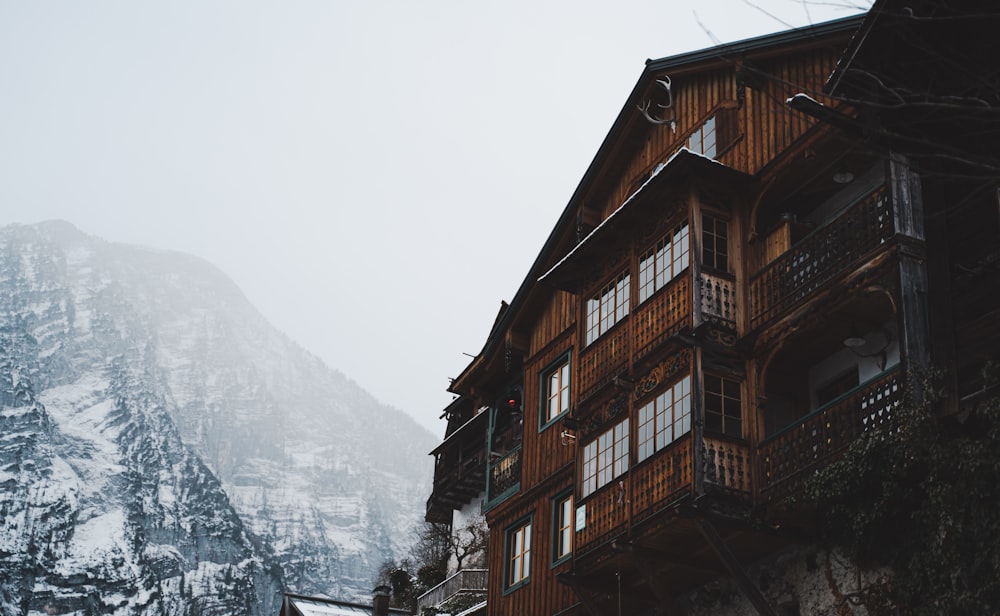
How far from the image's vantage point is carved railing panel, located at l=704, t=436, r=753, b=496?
20.4m

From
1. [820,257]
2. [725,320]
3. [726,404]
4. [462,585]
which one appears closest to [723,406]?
[726,404]

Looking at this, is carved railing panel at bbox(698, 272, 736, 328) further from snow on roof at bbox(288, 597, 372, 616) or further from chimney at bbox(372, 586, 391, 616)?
snow on roof at bbox(288, 597, 372, 616)

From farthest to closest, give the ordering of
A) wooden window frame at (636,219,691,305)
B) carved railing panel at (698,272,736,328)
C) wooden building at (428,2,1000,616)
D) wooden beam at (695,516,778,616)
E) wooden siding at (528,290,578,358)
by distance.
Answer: wooden siding at (528,290,578,358) → wooden window frame at (636,219,691,305) → carved railing panel at (698,272,736,328) → wooden beam at (695,516,778,616) → wooden building at (428,2,1000,616)

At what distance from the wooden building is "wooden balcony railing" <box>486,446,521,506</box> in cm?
54

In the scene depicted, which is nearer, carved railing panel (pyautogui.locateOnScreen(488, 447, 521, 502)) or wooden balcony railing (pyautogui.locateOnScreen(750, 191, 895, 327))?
wooden balcony railing (pyautogui.locateOnScreen(750, 191, 895, 327))

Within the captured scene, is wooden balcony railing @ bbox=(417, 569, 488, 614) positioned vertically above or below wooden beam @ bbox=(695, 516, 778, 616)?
above

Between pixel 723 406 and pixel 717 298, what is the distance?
186 centimetres

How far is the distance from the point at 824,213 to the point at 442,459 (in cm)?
3094

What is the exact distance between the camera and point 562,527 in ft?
87.4

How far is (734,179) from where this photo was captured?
23.2 metres

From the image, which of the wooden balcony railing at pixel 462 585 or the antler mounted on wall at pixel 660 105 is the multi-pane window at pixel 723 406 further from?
the wooden balcony railing at pixel 462 585

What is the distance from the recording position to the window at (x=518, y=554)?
27859 millimetres

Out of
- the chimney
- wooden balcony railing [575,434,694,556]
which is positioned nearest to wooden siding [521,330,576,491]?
wooden balcony railing [575,434,694,556]

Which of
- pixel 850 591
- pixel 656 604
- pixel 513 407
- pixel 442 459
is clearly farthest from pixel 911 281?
pixel 442 459
